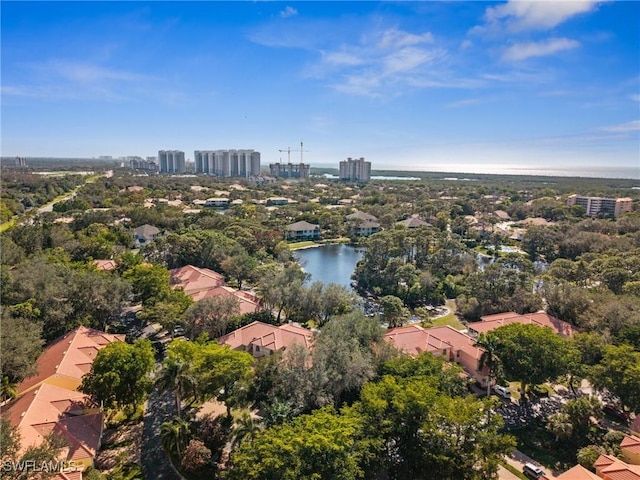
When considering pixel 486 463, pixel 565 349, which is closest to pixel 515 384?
pixel 565 349

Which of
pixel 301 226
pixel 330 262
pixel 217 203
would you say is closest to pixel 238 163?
pixel 217 203

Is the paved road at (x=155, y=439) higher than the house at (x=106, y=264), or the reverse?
the house at (x=106, y=264)

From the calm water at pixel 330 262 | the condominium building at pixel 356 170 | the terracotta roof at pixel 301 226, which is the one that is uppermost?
the condominium building at pixel 356 170

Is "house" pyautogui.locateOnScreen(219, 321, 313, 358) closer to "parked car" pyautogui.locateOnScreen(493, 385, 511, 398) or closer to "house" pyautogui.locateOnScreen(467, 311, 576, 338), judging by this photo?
"parked car" pyautogui.locateOnScreen(493, 385, 511, 398)

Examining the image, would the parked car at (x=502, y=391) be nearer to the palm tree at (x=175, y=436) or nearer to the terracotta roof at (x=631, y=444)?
the terracotta roof at (x=631, y=444)

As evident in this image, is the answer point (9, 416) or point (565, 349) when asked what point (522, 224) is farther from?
point (9, 416)

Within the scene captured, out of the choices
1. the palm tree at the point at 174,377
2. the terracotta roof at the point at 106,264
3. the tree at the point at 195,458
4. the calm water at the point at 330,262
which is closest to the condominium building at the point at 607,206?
the calm water at the point at 330,262
